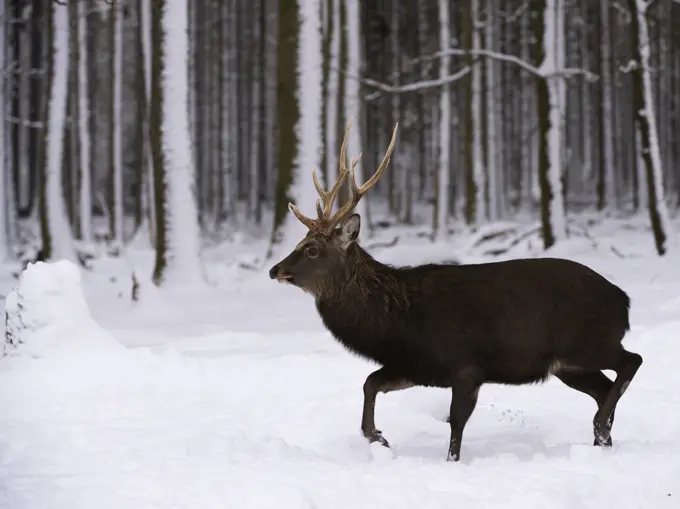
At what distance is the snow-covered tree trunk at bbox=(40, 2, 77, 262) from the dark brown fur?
13.5m

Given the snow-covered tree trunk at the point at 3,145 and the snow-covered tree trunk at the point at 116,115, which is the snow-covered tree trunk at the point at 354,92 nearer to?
the snow-covered tree trunk at the point at 116,115

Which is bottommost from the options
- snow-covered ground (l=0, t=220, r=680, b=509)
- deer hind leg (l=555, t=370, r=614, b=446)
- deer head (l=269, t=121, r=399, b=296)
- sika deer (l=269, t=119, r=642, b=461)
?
snow-covered ground (l=0, t=220, r=680, b=509)

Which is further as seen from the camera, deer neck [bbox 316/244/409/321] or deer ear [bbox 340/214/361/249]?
deer ear [bbox 340/214/361/249]

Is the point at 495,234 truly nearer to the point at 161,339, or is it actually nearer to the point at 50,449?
the point at 161,339

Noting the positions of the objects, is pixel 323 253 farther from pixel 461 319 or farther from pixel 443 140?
pixel 443 140

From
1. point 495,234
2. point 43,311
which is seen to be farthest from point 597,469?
point 495,234

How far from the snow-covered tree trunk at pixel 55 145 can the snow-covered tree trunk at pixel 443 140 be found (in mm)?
8432

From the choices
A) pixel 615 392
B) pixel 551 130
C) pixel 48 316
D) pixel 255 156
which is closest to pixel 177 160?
pixel 48 316

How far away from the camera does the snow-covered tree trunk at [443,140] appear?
2178 centimetres

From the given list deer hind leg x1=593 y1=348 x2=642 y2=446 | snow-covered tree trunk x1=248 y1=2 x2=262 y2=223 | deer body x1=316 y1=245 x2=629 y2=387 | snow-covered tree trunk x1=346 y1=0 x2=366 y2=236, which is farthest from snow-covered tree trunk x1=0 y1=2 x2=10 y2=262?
deer hind leg x1=593 y1=348 x2=642 y2=446

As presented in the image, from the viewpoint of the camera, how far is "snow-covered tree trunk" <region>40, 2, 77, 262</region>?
18297 mm

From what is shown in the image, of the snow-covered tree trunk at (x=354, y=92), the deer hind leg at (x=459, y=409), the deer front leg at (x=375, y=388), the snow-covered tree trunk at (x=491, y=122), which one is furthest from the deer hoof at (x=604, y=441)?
the snow-covered tree trunk at (x=491, y=122)

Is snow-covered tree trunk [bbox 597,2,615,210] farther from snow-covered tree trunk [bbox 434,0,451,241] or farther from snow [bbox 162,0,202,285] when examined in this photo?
snow [bbox 162,0,202,285]

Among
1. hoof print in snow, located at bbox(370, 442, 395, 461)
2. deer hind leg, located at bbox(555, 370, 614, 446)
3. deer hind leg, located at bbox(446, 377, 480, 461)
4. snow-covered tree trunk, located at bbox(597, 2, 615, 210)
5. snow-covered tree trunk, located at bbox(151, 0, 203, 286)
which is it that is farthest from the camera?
snow-covered tree trunk, located at bbox(597, 2, 615, 210)
